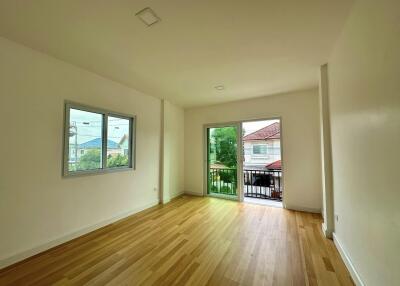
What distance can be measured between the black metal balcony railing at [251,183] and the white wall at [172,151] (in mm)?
907

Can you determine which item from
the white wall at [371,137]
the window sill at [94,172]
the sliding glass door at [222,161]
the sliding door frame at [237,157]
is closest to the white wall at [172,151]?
the sliding door frame at [237,157]

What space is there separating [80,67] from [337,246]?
436 cm

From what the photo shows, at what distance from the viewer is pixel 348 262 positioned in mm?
1905

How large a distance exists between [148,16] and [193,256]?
104 inches

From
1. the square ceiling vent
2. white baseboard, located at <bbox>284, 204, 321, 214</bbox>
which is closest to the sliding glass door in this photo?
white baseboard, located at <bbox>284, 204, 321, 214</bbox>

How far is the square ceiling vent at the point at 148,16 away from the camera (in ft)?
5.38

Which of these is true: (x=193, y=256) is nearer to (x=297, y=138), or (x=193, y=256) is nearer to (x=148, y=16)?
(x=148, y=16)

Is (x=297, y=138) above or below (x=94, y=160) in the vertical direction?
above

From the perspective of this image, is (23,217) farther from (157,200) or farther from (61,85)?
(157,200)

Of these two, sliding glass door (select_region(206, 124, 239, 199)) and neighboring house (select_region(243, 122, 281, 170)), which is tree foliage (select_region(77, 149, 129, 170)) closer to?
sliding glass door (select_region(206, 124, 239, 199))

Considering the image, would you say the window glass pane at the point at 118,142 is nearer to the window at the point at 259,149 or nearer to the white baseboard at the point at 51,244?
the white baseboard at the point at 51,244

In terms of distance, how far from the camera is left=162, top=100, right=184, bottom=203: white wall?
174 inches

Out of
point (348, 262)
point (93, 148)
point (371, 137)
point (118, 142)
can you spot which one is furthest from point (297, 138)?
point (93, 148)

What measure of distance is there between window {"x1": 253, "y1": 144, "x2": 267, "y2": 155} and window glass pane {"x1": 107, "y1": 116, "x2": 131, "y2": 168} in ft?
9.66
